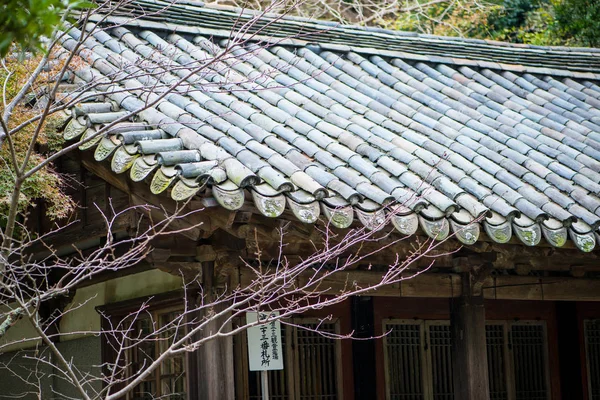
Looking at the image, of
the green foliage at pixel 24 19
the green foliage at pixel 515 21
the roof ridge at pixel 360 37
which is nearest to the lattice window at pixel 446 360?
the roof ridge at pixel 360 37

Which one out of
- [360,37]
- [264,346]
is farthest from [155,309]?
[360,37]

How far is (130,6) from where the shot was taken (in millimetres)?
9141

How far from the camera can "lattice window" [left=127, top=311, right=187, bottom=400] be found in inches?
304

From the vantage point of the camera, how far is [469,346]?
7.63m

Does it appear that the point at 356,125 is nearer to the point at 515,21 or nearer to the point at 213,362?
the point at 213,362

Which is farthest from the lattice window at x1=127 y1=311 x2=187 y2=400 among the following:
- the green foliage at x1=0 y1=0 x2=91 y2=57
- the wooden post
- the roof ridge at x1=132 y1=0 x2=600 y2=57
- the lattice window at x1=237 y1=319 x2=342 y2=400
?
the green foliage at x1=0 y1=0 x2=91 y2=57

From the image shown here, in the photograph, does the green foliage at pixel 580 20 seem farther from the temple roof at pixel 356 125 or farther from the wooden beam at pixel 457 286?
the wooden beam at pixel 457 286

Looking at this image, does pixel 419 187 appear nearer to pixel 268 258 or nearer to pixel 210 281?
pixel 268 258

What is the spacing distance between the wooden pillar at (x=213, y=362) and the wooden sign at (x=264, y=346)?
0.27 m

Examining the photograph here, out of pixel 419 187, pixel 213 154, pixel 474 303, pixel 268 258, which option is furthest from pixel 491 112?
pixel 213 154

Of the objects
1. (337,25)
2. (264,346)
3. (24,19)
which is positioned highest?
(337,25)

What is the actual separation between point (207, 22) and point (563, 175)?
4101 millimetres

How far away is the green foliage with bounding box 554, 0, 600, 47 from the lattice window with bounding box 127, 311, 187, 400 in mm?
12007

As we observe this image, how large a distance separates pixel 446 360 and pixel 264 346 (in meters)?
2.90
